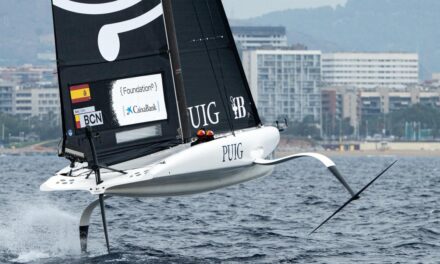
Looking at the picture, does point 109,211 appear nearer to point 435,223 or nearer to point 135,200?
point 135,200

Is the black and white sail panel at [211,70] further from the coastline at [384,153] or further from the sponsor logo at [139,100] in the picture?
the coastline at [384,153]

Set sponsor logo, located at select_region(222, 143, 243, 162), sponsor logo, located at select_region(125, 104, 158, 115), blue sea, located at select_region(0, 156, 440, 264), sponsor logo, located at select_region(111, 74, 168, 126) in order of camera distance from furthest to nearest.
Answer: blue sea, located at select_region(0, 156, 440, 264) < sponsor logo, located at select_region(222, 143, 243, 162) < sponsor logo, located at select_region(125, 104, 158, 115) < sponsor logo, located at select_region(111, 74, 168, 126)

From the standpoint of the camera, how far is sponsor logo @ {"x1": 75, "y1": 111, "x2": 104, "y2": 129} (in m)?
20.0

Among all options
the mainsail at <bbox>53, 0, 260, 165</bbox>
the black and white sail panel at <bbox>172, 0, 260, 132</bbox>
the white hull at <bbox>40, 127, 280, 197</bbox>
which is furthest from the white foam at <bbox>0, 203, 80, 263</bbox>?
the black and white sail panel at <bbox>172, 0, 260, 132</bbox>

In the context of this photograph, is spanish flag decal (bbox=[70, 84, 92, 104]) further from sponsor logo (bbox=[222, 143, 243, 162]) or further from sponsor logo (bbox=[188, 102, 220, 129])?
sponsor logo (bbox=[222, 143, 243, 162])

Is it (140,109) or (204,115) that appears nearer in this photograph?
(140,109)

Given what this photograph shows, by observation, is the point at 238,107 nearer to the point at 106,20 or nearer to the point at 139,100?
the point at 139,100

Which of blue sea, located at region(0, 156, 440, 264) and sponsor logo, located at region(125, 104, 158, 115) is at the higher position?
sponsor logo, located at region(125, 104, 158, 115)

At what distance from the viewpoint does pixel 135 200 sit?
3706 centimetres

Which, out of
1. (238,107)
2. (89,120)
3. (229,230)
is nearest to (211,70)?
(238,107)

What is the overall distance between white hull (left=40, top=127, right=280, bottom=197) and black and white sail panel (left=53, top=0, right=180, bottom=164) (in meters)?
0.37

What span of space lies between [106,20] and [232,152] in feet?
9.20

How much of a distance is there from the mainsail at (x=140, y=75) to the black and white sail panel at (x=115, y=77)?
0.05 feet

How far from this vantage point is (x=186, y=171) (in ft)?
66.4
